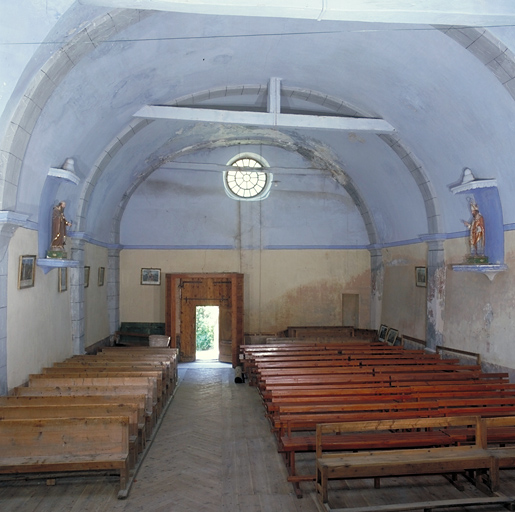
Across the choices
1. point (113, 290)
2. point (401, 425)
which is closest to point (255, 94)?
point (113, 290)

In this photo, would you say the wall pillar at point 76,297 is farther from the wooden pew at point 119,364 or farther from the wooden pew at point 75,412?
the wooden pew at point 75,412

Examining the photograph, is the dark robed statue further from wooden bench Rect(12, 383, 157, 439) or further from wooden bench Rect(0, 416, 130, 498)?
wooden bench Rect(0, 416, 130, 498)

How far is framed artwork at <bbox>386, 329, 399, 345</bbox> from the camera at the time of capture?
42.4 feet

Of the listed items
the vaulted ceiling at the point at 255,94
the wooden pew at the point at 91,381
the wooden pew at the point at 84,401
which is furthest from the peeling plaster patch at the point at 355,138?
the wooden pew at the point at 84,401

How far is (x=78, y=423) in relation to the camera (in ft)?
18.2

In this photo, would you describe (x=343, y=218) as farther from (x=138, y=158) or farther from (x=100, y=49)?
(x=100, y=49)

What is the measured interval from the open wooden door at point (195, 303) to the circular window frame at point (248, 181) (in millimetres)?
2538

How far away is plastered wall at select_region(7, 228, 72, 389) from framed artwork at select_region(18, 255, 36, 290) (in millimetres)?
76

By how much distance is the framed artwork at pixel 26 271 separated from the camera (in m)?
7.05

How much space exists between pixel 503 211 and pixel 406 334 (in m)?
4.86

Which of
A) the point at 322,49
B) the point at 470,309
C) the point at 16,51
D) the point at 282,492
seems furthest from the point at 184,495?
the point at 322,49

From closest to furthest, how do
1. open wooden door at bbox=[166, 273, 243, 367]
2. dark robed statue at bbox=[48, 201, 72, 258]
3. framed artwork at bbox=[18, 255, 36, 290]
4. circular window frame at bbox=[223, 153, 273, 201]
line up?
framed artwork at bbox=[18, 255, 36, 290]
dark robed statue at bbox=[48, 201, 72, 258]
open wooden door at bbox=[166, 273, 243, 367]
circular window frame at bbox=[223, 153, 273, 201]

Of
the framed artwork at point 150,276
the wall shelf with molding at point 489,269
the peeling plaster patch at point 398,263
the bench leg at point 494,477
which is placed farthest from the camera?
the framed artwork at point 150,276

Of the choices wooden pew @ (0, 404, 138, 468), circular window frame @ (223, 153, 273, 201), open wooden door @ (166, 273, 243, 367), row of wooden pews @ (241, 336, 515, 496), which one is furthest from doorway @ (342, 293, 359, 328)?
wooden pew @ (0, 404, 138, 468)
